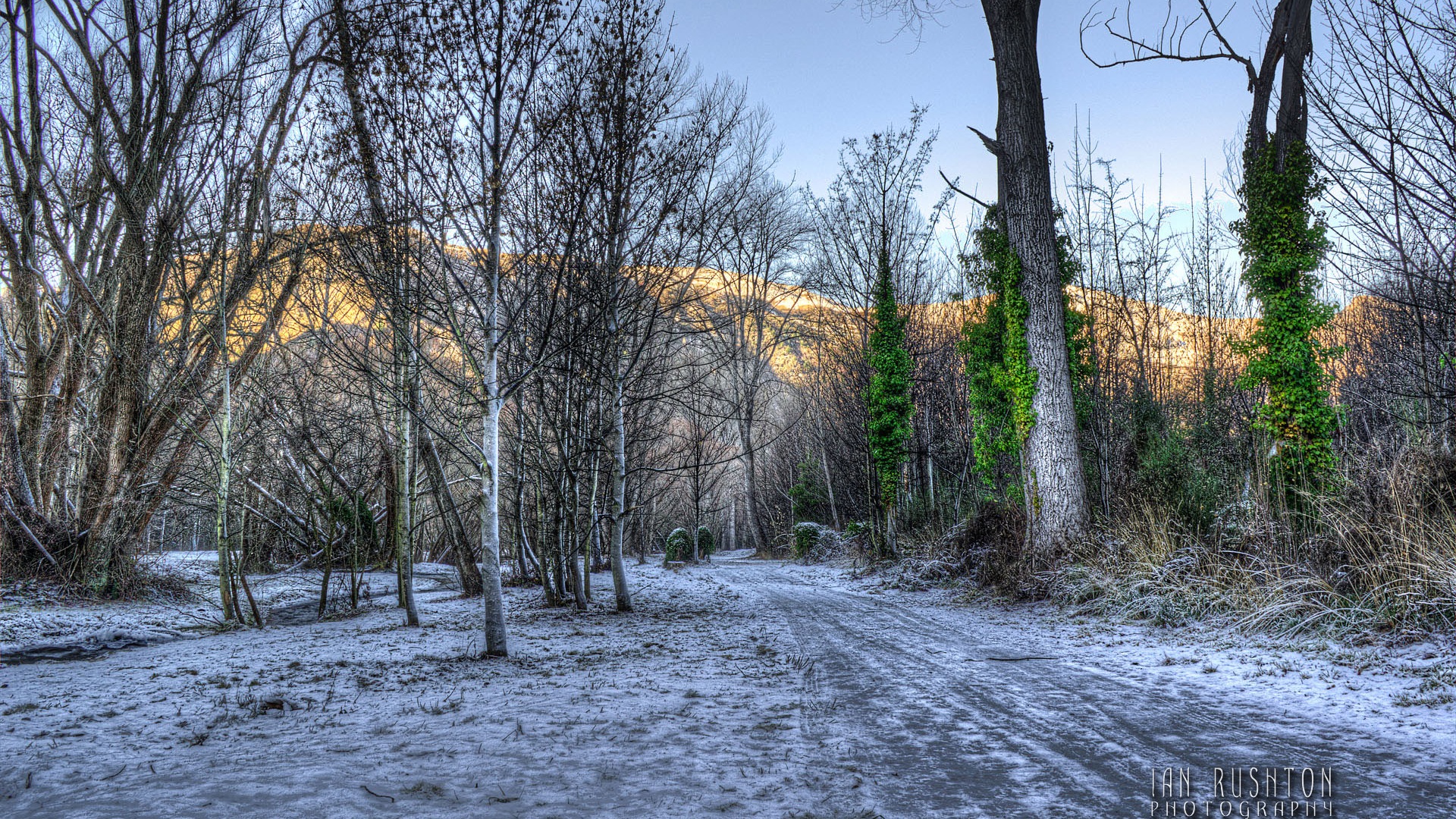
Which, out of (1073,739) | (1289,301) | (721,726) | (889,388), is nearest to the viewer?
(1073,739)

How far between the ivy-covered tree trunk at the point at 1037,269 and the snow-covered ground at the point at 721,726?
3633mm

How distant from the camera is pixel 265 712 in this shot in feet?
11.5

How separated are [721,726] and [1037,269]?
8743 millimetres

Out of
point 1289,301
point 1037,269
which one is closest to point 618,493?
point 1037,269

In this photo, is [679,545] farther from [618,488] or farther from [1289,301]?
[1289,301]

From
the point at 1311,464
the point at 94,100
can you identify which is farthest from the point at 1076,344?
the point at 94,100

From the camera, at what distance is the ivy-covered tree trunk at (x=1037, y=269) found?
9539 mm

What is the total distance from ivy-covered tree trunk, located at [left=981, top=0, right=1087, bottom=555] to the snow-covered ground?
363 centimetres

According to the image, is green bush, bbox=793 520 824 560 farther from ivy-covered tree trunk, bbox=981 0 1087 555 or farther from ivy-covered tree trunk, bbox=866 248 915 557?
ivy-covered tree trunk, bbox=981 0 1087 555

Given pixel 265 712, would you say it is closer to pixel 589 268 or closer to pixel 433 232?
pixel 433 232

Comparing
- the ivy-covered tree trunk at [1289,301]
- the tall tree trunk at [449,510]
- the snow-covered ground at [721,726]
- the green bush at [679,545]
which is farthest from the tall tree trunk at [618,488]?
the green bush at [679,545]

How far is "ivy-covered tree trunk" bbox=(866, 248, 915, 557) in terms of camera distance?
1580 centimetres

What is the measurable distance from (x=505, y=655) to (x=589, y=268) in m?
3.58

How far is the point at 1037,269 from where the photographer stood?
32.9 ft
